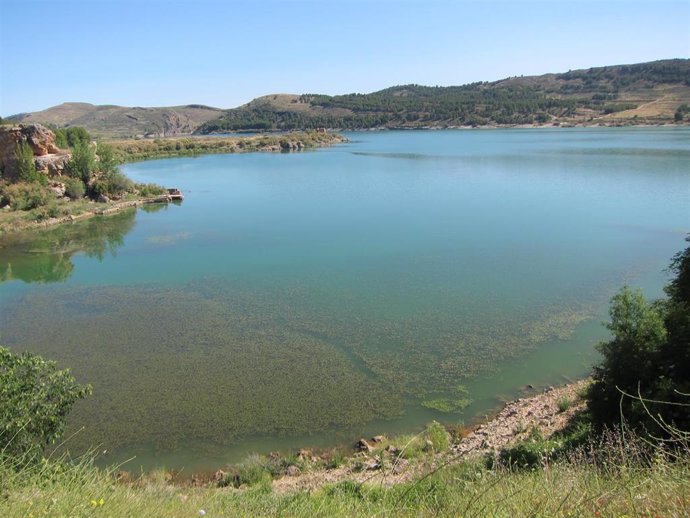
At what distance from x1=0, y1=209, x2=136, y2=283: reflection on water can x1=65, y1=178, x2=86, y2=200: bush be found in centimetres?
447

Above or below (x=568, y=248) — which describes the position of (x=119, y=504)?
above

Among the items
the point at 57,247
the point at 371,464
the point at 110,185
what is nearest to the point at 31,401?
the point at 371,464

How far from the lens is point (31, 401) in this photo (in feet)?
25.9

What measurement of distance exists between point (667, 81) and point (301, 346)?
161m

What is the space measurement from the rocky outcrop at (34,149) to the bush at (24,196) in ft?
8.77

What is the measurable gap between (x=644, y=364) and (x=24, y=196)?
39.5 m

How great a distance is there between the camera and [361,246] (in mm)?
25797

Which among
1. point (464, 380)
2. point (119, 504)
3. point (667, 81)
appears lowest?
point (464, 380)

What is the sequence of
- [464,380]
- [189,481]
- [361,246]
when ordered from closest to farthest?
[189,481] → [464,380] → [361,246]

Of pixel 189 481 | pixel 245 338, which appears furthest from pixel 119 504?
pixel 245 338

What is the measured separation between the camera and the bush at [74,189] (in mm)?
38969

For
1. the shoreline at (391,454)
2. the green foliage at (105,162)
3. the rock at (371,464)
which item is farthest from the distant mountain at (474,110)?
the rock at (371,464)

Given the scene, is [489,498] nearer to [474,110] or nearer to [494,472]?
[494,472]

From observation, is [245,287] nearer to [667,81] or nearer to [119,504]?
[119,504]
